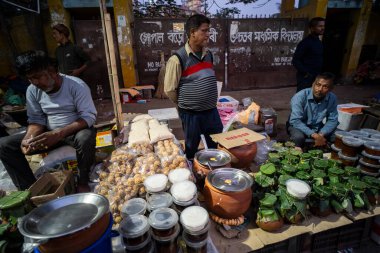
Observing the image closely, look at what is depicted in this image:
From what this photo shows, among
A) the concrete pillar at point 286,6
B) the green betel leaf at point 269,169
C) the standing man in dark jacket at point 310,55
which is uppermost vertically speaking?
the concrete pillar at point 286,6

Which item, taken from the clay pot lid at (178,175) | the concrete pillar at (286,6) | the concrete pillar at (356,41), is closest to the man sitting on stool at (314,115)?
the clay pot lid at (178,175)

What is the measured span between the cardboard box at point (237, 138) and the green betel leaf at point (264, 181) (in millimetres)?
393

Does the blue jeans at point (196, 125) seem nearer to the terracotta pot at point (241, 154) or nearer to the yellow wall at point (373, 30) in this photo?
the terracotta pot at point (241, 154)

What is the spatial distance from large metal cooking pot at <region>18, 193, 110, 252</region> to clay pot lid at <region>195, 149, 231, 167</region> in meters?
1.02

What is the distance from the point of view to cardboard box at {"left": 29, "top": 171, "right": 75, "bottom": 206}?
209 cm

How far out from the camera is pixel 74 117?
2.60m

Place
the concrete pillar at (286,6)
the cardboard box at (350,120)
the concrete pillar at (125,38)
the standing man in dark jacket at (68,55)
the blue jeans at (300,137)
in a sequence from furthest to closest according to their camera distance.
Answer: the concrete pillar at (286,6), the concrete pillar at (125,38), the standing man in dark jacket at (68,55), the cardboard box at (350,120), the blue jeans at (300,137)

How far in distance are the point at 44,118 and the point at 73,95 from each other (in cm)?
44

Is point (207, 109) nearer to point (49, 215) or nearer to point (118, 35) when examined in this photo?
point (49, 215)

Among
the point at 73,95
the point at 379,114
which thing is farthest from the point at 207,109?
the point at 379,114

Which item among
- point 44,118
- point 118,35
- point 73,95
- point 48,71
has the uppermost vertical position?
point 118,35

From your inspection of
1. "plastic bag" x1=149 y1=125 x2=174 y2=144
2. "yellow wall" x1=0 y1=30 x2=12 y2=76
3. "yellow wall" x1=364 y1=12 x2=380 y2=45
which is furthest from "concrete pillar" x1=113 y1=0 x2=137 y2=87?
"yellow wall" x1=364 y1=12 x2=380 y2=45

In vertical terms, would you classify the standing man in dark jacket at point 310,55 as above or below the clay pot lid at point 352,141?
above

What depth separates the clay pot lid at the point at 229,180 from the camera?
1.74 metres
